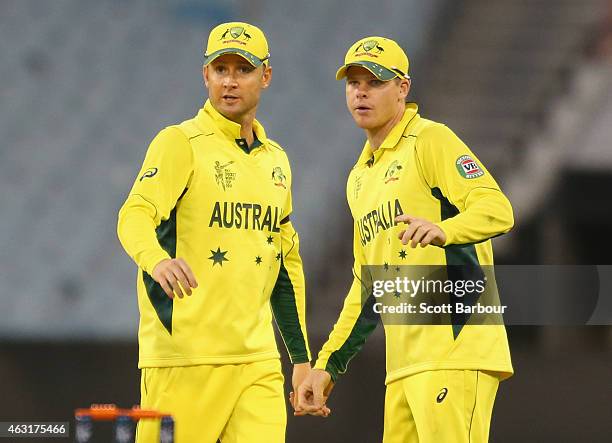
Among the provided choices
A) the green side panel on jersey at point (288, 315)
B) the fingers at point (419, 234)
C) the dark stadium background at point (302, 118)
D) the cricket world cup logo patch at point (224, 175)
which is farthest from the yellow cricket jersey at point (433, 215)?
the dark stadium background at point (302, 118)

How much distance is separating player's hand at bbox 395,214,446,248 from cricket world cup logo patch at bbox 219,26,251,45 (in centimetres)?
111

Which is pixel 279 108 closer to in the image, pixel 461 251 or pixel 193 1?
pixel 193 1

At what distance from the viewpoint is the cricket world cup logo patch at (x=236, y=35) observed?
466cm

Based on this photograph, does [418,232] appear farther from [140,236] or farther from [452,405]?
[140,236]

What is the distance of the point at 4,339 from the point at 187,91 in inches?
155

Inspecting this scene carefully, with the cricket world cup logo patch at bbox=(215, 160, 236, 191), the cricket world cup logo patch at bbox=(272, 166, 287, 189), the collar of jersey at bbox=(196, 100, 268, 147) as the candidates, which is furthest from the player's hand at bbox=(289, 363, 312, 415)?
the collar of jersey at bbox=(196, 100, 268, 147)

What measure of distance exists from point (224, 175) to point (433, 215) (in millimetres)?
793

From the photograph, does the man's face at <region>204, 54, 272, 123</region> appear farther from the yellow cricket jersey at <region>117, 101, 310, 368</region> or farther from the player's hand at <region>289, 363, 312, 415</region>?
the player's hand at <region>289, 363, 312, 415</region>

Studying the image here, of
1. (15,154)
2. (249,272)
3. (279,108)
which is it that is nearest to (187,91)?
(279,108)

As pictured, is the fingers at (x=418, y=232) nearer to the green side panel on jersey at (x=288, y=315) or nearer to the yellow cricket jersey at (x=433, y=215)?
the yellow cricket jersey at (x=433, y=215)

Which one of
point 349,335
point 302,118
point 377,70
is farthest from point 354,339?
Result: point 302,118

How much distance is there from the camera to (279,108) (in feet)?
36.9

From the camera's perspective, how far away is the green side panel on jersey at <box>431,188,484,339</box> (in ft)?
14.3

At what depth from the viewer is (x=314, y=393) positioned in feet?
15.7
